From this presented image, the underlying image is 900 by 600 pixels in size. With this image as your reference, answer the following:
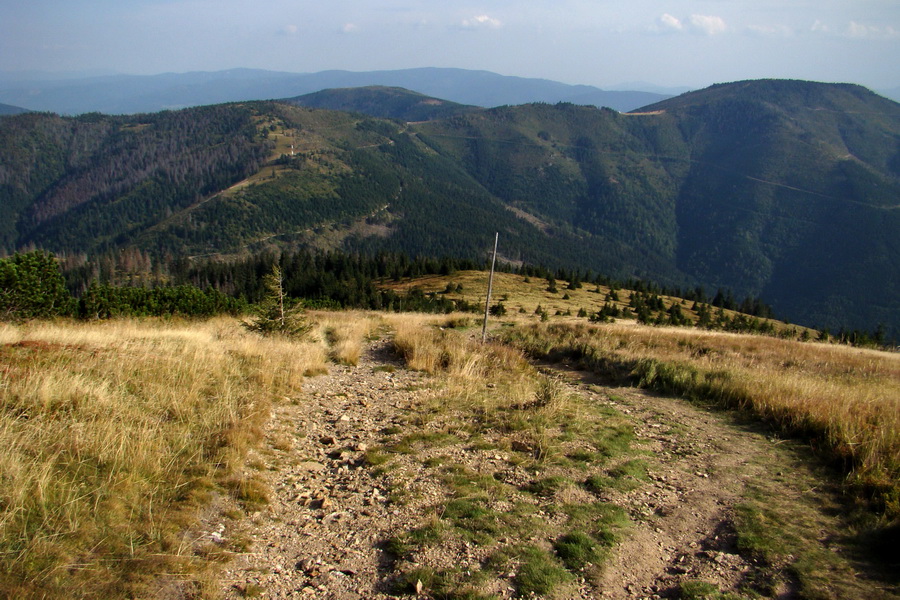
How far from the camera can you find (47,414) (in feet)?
18.8

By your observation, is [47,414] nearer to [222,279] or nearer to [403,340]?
[403,340]

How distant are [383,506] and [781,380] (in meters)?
9.44

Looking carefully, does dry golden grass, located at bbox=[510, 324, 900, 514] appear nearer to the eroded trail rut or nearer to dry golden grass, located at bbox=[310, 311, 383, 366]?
the eroded trail rut

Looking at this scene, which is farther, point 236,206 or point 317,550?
point 236,206

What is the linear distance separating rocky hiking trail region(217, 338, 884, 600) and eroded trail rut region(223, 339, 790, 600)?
0.04 ft

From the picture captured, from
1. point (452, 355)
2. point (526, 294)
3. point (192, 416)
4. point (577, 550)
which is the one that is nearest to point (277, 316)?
point (452, 355)

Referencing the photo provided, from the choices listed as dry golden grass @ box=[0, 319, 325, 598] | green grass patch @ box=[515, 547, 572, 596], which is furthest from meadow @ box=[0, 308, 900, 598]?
green grass patch @ box=[515, 547, 572, 596]

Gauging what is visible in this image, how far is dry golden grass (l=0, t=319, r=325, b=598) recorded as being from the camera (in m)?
3.77

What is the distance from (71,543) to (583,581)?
421 centimetres

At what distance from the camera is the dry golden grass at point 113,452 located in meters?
3.77

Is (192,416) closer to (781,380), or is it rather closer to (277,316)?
(277,316)

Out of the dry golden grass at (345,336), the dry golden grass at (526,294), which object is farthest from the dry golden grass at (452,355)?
the dry golden grass at (526,294)

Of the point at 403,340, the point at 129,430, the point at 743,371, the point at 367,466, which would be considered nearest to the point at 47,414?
the point at 129,430

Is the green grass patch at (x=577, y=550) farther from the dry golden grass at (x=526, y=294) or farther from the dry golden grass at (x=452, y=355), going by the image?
the dry golden grass at (x=526, y=294)
